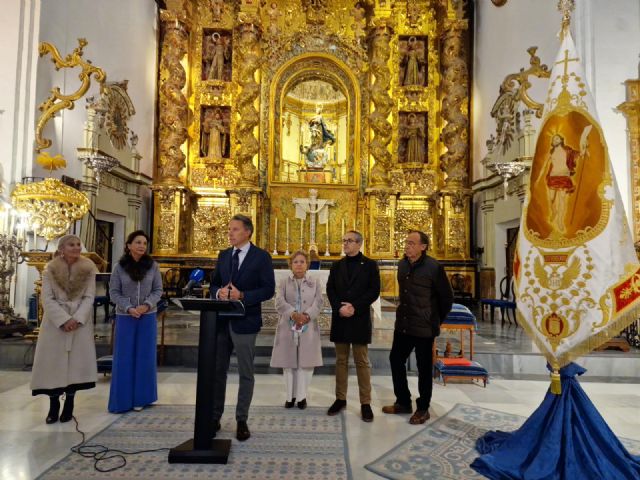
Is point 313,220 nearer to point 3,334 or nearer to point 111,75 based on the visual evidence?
point 111,75

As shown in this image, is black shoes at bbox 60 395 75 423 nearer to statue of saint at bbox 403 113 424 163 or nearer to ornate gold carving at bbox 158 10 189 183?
ornate gold carving at bbox 158 10 189 183

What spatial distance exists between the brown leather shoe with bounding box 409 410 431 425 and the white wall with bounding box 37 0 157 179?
790 centimetres

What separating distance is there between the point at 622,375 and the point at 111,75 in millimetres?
11650

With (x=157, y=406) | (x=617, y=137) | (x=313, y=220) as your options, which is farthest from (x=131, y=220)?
(x=617, y=137)

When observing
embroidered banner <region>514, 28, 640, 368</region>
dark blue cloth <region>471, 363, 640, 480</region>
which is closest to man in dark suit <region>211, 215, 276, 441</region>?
dark blue cloth <region>471, 363, 640, 480</region>

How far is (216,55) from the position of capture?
13.0 metres

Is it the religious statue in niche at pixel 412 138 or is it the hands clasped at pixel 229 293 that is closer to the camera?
the hands clasped at pixel 229 293

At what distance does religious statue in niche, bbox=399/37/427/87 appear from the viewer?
13117 mm

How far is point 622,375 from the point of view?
18.9ft

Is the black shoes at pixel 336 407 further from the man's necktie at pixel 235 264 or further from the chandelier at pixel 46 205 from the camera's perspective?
the chandelier at pixel 46 205

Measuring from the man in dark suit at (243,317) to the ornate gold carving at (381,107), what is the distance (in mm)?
9323

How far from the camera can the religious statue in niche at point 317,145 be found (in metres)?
13.1

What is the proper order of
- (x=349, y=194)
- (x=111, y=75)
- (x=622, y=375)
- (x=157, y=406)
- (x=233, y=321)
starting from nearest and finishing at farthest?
(x=233, y=321) < (x=157, y=406) < (x=622, y=375) < (x=111, y=75) < (x=349, y=194)

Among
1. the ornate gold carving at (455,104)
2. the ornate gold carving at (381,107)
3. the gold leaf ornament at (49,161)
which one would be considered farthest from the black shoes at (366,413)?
the ornate gold carving at (455,104)
